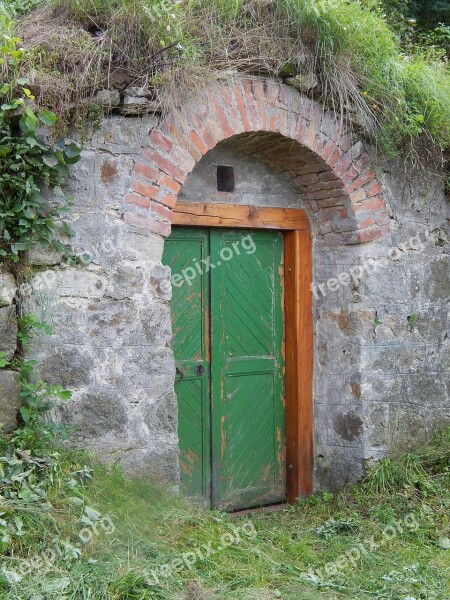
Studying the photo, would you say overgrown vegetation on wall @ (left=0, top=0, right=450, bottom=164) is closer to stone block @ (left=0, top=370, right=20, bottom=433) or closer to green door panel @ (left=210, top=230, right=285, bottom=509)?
green door panel @ (left=210, top=230, right=285, bottom=509)

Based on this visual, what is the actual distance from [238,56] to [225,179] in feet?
2.99

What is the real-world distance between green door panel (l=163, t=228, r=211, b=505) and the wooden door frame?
72 centimetres

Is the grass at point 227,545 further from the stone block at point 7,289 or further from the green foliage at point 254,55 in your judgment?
the green foliage at point 254,55

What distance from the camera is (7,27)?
12.8ft

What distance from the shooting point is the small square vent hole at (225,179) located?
198 inches

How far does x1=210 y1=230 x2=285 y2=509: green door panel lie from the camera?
5008 millimetres

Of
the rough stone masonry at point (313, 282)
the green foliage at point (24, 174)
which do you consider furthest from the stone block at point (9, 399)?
the green foliage at point (24, 174)

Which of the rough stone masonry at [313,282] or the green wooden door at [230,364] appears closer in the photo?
the rough stone masonry at [313,282]

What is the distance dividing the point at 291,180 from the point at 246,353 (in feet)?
4.45

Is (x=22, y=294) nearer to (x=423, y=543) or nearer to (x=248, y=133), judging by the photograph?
(x=248, y=133)

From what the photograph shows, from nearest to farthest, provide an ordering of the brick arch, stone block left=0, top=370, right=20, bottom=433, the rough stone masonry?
stone block left=0, top=370, right=20, bottom=433 < the rough stone masonry < the brick arch

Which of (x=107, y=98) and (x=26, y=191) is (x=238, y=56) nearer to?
(x=107, y=98)

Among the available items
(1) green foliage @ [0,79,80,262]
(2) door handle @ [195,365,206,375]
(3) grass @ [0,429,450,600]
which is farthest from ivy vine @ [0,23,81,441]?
(2) door handle @ [195,365,206,375]

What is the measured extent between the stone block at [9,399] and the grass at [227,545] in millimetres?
364
